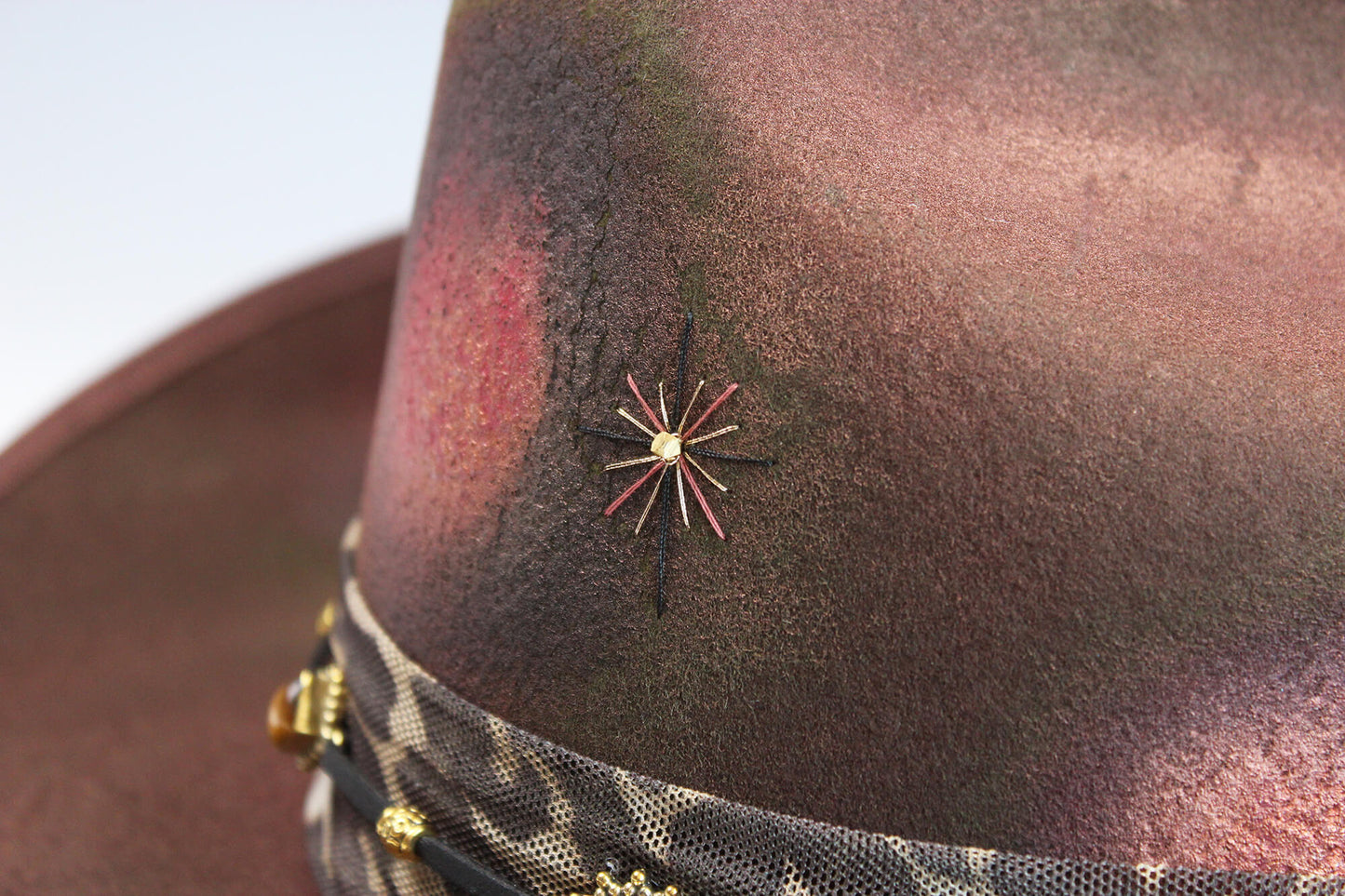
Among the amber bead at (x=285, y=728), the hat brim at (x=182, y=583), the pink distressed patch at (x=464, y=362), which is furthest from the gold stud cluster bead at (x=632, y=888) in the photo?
the hat brim at (x=182, y=583)

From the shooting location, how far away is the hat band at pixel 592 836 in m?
0.85

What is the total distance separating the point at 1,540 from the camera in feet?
5.56

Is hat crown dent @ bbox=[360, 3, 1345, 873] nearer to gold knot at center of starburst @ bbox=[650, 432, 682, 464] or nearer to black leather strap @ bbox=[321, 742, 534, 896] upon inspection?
gold knot at center of starburst @ bbox=[650, 432, 682, 464]

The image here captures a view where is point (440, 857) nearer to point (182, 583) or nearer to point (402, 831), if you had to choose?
point (402, 831)

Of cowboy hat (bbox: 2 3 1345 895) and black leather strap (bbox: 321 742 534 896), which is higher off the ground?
cowboy hat (bbox: 2 3 1345 895)

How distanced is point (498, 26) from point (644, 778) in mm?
776

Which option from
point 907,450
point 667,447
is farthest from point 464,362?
point 907,450

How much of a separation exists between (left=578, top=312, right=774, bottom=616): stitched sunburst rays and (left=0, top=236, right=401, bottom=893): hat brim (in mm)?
847

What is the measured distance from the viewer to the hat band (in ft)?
2.80

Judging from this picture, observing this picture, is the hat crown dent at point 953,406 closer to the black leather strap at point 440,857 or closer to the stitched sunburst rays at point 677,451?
the stitched sunburst rays at point 677,451

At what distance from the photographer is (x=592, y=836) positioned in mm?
947

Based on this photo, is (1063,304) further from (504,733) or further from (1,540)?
(1,540)

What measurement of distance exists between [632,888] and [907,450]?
479 mm

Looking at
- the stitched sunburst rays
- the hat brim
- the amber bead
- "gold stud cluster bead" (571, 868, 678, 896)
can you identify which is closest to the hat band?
"gold stud cluster bead" (571, 868, 678, 896)
